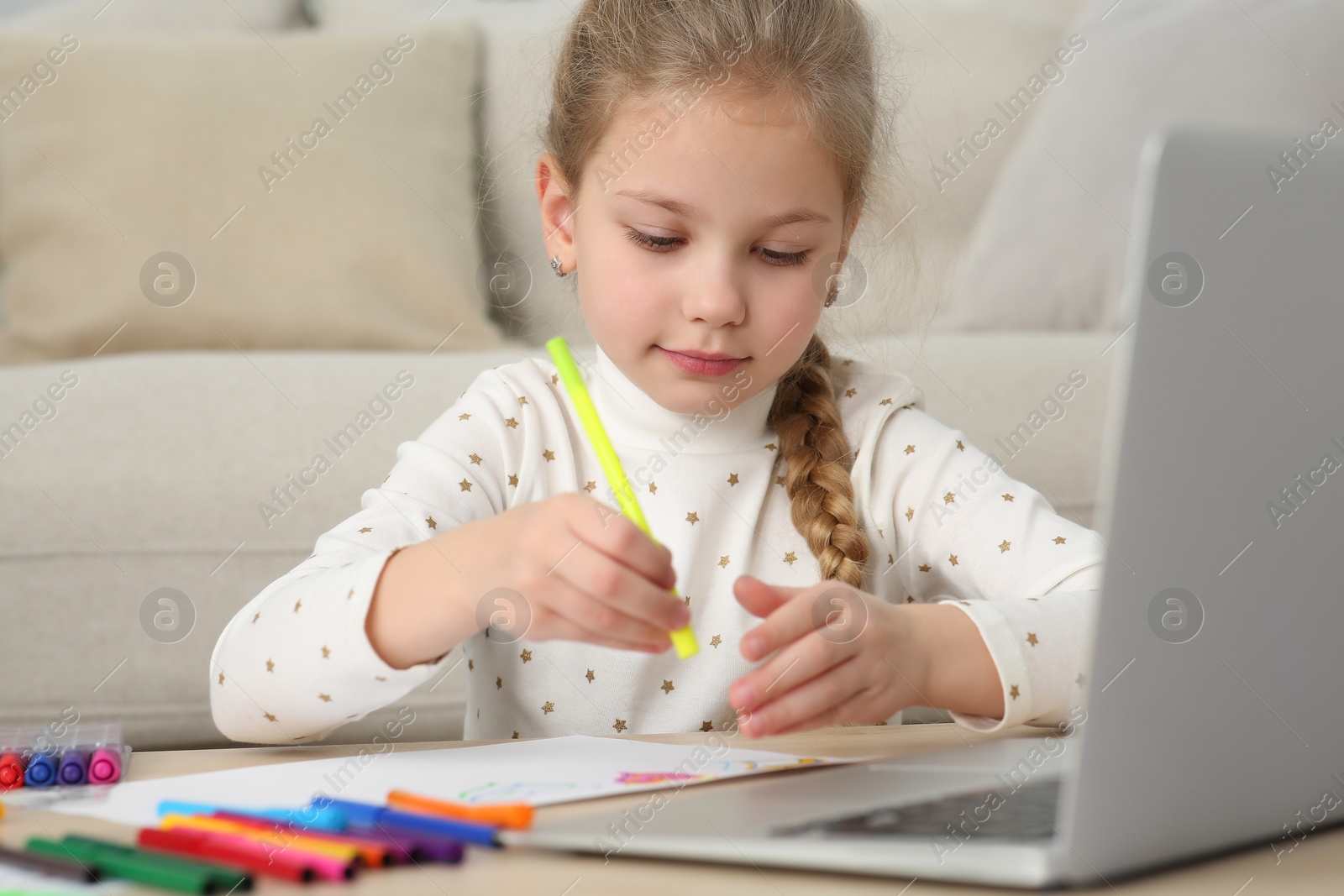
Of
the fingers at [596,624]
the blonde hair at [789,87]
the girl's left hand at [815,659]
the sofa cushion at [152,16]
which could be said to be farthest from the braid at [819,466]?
the sofa cushion at [152,16]

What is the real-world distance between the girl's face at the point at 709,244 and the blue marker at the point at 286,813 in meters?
0.44

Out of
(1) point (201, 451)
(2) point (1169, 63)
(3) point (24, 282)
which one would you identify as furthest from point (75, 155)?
(2) point (1169, 63)

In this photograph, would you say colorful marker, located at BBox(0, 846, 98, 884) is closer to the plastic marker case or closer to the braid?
the plastic marker case

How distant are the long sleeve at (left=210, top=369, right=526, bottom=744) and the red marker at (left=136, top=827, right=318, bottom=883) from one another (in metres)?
0.26

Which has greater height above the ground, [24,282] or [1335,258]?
[24,282]

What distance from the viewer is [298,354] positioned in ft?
4.39

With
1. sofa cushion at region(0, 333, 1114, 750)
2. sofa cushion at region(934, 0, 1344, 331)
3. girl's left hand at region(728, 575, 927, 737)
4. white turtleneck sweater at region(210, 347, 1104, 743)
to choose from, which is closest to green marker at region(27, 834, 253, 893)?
girl's left hand at region(728, 575, 927, 737)

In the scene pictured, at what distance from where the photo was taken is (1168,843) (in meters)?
0.38

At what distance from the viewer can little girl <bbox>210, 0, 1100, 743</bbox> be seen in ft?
2.04

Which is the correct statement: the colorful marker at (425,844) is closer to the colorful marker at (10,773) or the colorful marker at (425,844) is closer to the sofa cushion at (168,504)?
the colorful marker at (10,773)

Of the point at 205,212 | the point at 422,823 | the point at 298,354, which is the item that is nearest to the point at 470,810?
the point at 422,823

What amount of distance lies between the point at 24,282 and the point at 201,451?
490mm

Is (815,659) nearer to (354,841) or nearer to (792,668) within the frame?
(792,668)

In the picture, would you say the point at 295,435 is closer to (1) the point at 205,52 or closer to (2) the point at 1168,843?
(1) the point at 205,52
